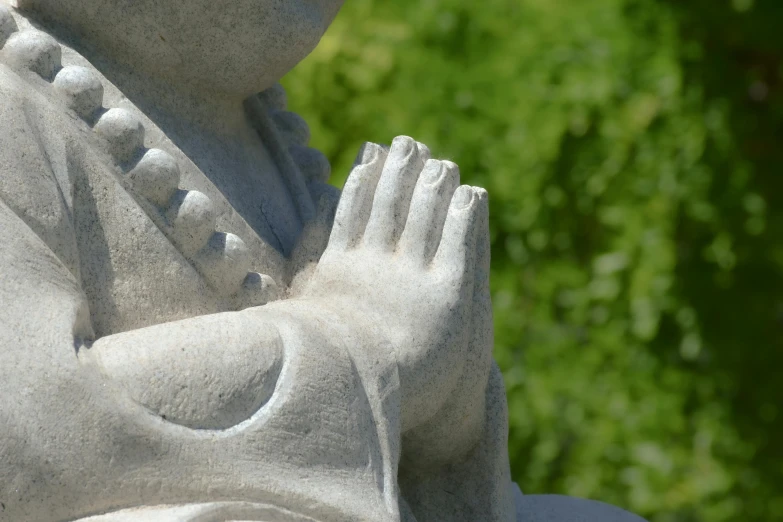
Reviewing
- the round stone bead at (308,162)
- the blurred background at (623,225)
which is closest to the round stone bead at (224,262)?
the round stone bead at (308,162)

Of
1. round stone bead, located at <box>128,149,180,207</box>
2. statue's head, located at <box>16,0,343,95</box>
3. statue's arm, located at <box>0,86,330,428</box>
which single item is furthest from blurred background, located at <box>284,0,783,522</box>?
statue's arm, located at <box>0,86,330,428</box>

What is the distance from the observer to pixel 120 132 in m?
1.78

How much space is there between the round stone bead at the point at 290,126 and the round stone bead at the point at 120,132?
24.3 inches

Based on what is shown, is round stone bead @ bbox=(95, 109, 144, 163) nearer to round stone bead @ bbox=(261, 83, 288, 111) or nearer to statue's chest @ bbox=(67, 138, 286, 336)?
statue's chest @ bbox=(67, 138, 286, 336)

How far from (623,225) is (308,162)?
2.25 metres

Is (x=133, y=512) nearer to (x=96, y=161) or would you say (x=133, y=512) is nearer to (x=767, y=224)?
(x=96, y=161)

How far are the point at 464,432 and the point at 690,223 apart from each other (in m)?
2.63

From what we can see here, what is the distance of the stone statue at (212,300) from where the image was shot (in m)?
1.57

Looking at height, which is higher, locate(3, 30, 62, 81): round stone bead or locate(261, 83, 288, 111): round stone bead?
locate(261, 83, 288, 111): round stone bead

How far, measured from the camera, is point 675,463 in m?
4.29

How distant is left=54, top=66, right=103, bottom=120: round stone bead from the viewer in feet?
5.81

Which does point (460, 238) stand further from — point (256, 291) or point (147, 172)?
point (147, 172)

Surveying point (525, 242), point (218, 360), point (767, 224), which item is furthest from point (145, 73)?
point (767, 224)

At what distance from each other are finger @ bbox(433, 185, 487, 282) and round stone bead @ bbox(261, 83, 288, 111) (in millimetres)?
607
